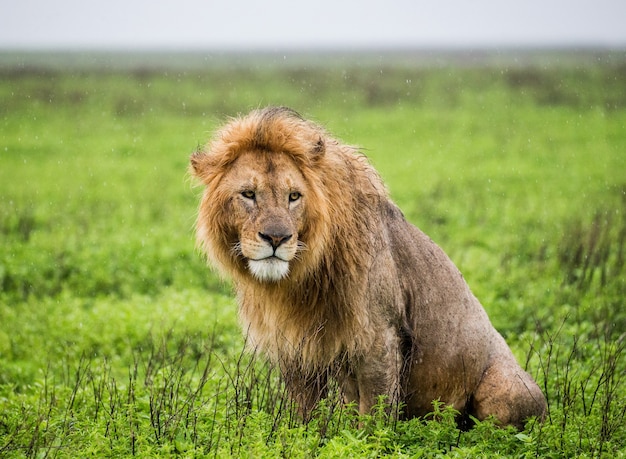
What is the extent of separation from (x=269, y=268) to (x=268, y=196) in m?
0.39

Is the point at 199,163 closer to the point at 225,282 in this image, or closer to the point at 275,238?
the point at 275,238

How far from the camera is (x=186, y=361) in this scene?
7664 mm

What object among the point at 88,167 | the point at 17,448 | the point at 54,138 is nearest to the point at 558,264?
the point at 17,448

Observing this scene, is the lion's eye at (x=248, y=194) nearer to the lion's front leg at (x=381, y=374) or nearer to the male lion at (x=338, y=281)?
the male lion at (x=338, y=281)

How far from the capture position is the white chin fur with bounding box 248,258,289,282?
4.54m

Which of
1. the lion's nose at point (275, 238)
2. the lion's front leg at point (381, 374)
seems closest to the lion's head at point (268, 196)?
the lion's nose at point (275, 238)

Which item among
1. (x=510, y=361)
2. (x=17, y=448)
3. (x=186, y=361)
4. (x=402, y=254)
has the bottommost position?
(x=186, y=361)

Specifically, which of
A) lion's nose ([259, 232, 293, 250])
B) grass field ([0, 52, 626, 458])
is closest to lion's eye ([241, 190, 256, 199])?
lion's nose ([259, 232, 293, 250])

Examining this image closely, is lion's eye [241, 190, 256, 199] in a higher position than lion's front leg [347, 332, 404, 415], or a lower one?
higher

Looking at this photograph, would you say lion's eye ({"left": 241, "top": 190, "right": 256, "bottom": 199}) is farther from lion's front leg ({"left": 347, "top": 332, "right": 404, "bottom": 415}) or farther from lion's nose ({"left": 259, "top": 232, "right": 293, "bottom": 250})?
lion's front leg ({"left": 347, "top": 332, "right": 404, "bottom": 415})

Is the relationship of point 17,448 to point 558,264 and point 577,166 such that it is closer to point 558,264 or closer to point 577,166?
point 558,264

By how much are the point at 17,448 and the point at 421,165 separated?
53.2ft

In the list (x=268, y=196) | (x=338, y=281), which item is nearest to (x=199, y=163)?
(x=268, y=196)

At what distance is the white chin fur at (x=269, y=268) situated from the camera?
179 inches
